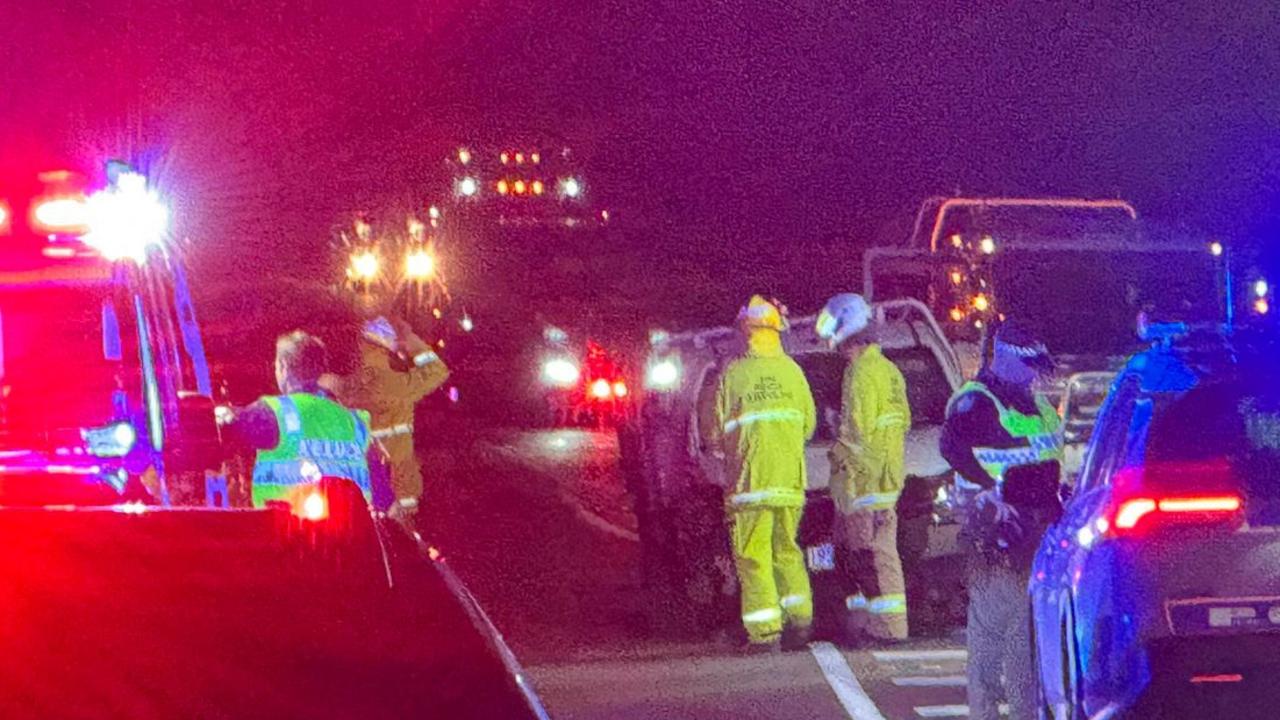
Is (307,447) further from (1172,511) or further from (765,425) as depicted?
(1172,511)

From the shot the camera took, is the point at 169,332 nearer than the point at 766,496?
Yes

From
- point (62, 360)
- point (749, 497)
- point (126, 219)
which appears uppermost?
point (126, 219)

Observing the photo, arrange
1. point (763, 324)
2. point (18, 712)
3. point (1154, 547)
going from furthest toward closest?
1. point (763, 324)
2. point (1154, 547)
3. point (18, 712)

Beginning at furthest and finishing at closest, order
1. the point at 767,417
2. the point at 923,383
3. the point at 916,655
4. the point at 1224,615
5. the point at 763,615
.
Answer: the point at 923,383
the point at 767,417
the point at 763,615
the point at 916,655
the point at 1224,615

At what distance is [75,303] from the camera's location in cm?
730

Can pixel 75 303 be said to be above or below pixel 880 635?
above

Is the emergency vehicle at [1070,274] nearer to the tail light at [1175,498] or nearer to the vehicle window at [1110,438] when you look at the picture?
the vehicle window at [1110,438]

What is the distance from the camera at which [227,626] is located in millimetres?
3164

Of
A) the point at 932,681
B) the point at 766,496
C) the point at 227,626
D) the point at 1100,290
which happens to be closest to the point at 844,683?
the point at 932,681

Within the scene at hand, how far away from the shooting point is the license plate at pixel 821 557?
10656 millimetres

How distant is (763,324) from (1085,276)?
7967mm

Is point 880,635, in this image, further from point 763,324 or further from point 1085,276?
point 1085,276

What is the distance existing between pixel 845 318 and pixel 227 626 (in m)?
7.05

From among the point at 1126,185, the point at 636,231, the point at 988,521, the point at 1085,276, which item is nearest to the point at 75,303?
the point at 988,521
